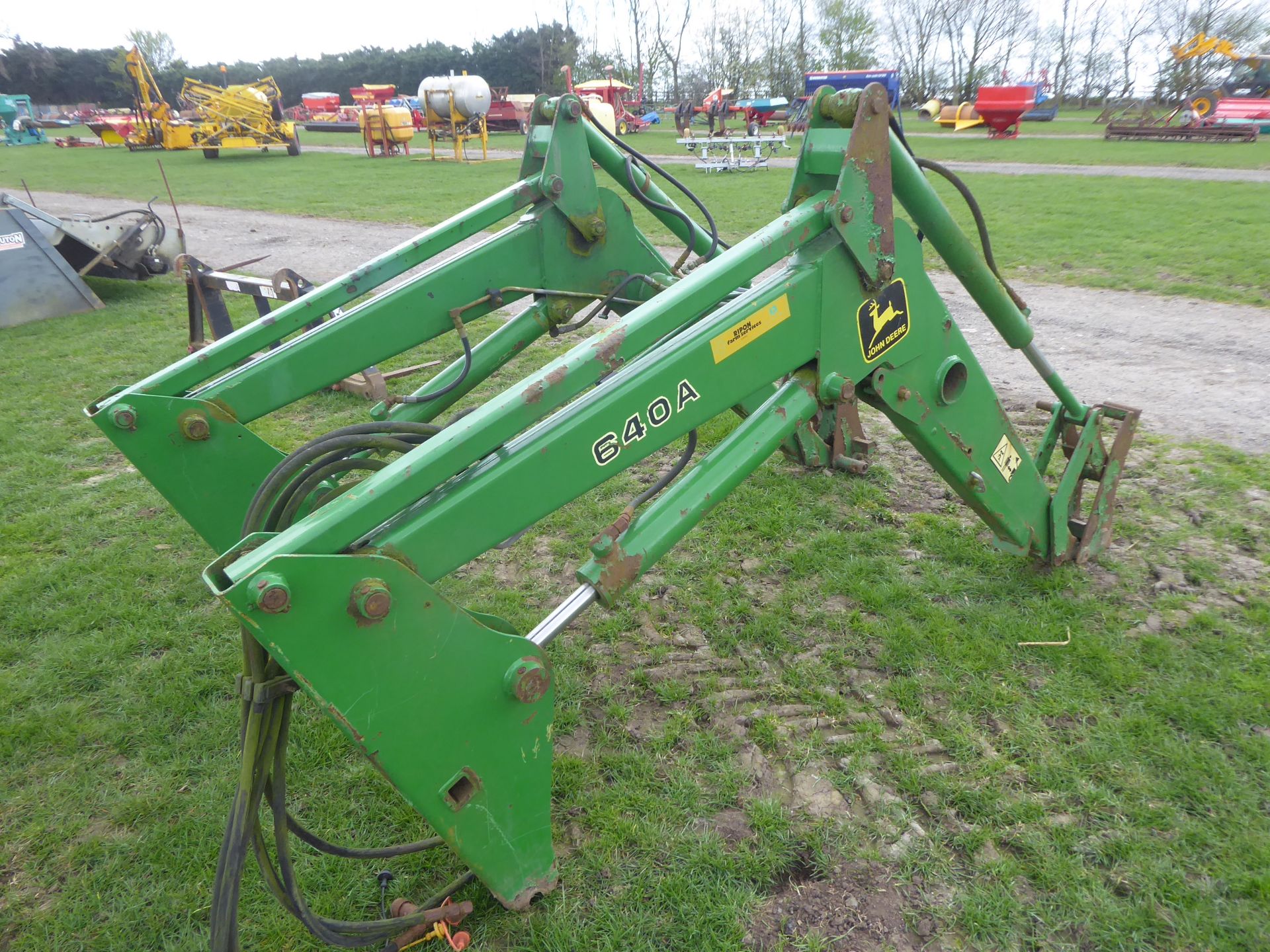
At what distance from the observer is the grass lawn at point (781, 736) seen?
84.5 inches

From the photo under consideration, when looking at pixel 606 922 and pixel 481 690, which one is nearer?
pixel 481 690

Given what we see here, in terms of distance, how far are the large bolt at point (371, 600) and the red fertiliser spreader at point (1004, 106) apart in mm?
28877

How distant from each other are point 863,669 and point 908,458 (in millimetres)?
2054

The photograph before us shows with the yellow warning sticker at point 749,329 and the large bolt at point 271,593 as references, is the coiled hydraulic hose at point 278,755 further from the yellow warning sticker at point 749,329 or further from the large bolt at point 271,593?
the yellow warning sticker at point 749,329

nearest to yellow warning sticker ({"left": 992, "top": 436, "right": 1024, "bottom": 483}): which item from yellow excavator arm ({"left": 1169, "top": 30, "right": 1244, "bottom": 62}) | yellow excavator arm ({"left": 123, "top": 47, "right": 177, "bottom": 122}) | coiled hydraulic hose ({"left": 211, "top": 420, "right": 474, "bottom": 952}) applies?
coiled hydraulic hose ({"left": 211, "top": 420, "right": 474, "bottom": 952})

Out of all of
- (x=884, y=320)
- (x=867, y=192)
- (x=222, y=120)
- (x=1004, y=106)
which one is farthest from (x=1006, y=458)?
(x=222, y=120)

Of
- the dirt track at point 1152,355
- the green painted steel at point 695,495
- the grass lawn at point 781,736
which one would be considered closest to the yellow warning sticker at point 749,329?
the green painted steel at point 695,495

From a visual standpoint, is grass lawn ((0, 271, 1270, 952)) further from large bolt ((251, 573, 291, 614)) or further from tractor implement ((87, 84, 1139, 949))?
large bolt ((251, 573, 291, 614))

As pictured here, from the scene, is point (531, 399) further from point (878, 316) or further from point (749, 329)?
point (878, 316)

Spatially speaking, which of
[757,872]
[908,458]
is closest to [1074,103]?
[908,458]

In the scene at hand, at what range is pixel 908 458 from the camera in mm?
4707

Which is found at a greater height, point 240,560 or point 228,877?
point 240,560

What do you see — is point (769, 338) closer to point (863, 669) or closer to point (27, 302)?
point (863, 669)

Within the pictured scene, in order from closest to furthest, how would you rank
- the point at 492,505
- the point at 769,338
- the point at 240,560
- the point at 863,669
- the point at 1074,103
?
the point at 240,560
the point at 492,505
the point at 769,338
the point at 863,669
the point at 1074,103
